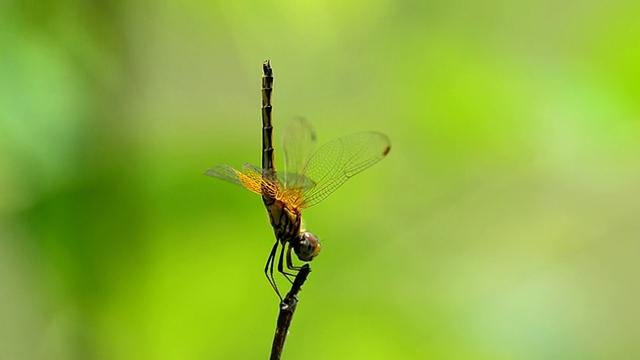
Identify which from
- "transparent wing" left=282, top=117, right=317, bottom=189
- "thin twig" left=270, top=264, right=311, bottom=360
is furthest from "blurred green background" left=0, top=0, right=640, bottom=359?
"thin twig" left=270, top=264, right=311, bottom=360

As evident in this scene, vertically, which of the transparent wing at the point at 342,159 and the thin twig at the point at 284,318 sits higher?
the transparent wing at the point at 342,159

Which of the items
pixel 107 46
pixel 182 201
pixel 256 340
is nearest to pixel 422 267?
pixel 256 340

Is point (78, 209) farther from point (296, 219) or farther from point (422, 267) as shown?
point (422, 267)

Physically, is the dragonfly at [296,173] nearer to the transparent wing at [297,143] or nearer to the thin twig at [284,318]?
the transparent wing at [297,143]

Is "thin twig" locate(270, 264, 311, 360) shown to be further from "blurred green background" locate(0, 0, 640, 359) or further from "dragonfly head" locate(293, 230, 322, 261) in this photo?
"blurred green background" locate(0, 0, 640, 359)

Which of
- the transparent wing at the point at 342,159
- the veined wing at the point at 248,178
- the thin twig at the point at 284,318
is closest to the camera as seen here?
the thin twig at the point at 284,318

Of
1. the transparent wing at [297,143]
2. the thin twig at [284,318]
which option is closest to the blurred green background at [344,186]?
the transparent wing at [297,143]

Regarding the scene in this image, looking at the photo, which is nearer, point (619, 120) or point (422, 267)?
point (619, 120)

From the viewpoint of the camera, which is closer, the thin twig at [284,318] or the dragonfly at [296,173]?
the thin twig at [284,318]
